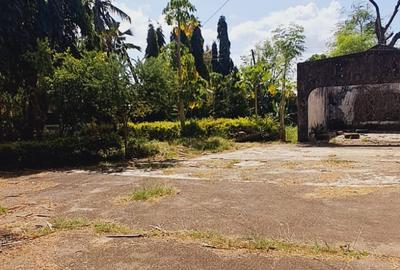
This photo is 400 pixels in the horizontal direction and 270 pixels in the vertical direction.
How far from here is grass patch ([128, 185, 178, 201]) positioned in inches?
256

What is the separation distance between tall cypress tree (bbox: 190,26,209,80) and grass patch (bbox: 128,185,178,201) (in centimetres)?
2165

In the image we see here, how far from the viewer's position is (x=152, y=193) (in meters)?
6.71

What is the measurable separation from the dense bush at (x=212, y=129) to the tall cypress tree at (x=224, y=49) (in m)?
17.3

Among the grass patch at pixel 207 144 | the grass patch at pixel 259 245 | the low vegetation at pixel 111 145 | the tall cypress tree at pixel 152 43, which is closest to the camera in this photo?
the grass patch at pixel 259 245

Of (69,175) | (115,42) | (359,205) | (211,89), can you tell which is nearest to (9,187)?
(69,175)

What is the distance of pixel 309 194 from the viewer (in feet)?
20.8

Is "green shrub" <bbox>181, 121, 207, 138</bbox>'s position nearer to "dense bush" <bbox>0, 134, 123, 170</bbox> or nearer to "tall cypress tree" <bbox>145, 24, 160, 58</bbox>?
"dense bush" <bbox>0, 134, 123, 170</bbox>

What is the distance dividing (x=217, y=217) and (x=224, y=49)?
104ft

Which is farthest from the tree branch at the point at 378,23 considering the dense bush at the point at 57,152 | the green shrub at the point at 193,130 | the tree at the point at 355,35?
the dense bush at the point at 57,152

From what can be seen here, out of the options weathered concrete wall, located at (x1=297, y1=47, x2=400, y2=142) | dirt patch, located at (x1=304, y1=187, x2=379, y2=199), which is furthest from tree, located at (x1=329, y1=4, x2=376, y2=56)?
dirt patch, located at (x1=304, y1=187, x2=379, y2=199)

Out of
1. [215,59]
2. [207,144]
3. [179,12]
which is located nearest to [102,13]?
[179,12]

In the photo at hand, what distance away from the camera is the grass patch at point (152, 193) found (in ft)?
21.3

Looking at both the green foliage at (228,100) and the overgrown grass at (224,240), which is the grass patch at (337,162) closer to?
the overgrown grass at (224,240)

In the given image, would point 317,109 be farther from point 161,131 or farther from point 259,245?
point 259,245
